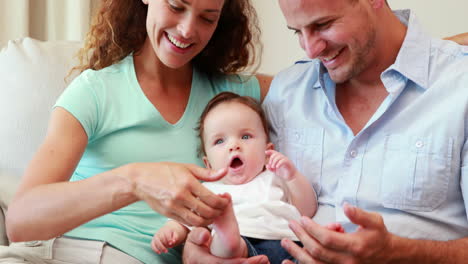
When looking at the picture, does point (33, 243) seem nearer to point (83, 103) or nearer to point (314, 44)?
point (83, 103)

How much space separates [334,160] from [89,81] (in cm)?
75

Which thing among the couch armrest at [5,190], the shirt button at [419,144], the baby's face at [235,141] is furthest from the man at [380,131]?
the couch armrest at [5,190]

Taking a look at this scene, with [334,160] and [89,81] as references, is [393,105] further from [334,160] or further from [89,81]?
[89,81]

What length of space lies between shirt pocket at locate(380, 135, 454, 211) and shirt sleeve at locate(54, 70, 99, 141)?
0.81 metres

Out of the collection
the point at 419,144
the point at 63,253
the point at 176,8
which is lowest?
A: the point at 63,253

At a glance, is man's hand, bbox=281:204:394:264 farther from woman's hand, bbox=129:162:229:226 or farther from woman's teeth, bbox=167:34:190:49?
woman's teeth, bbox=167:34:190:49

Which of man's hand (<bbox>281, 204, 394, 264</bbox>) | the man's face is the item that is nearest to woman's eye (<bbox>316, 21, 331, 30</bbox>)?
the man's face

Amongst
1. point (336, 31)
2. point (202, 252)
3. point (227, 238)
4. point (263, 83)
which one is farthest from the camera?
point (263, 83)

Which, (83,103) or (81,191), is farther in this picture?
(83,103)

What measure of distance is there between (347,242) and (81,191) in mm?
624

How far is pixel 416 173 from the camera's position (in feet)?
5.22

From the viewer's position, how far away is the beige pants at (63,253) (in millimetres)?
1625

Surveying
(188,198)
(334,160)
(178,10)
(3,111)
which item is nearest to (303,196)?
(334,160)

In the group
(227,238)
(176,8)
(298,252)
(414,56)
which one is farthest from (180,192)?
(414,56)
